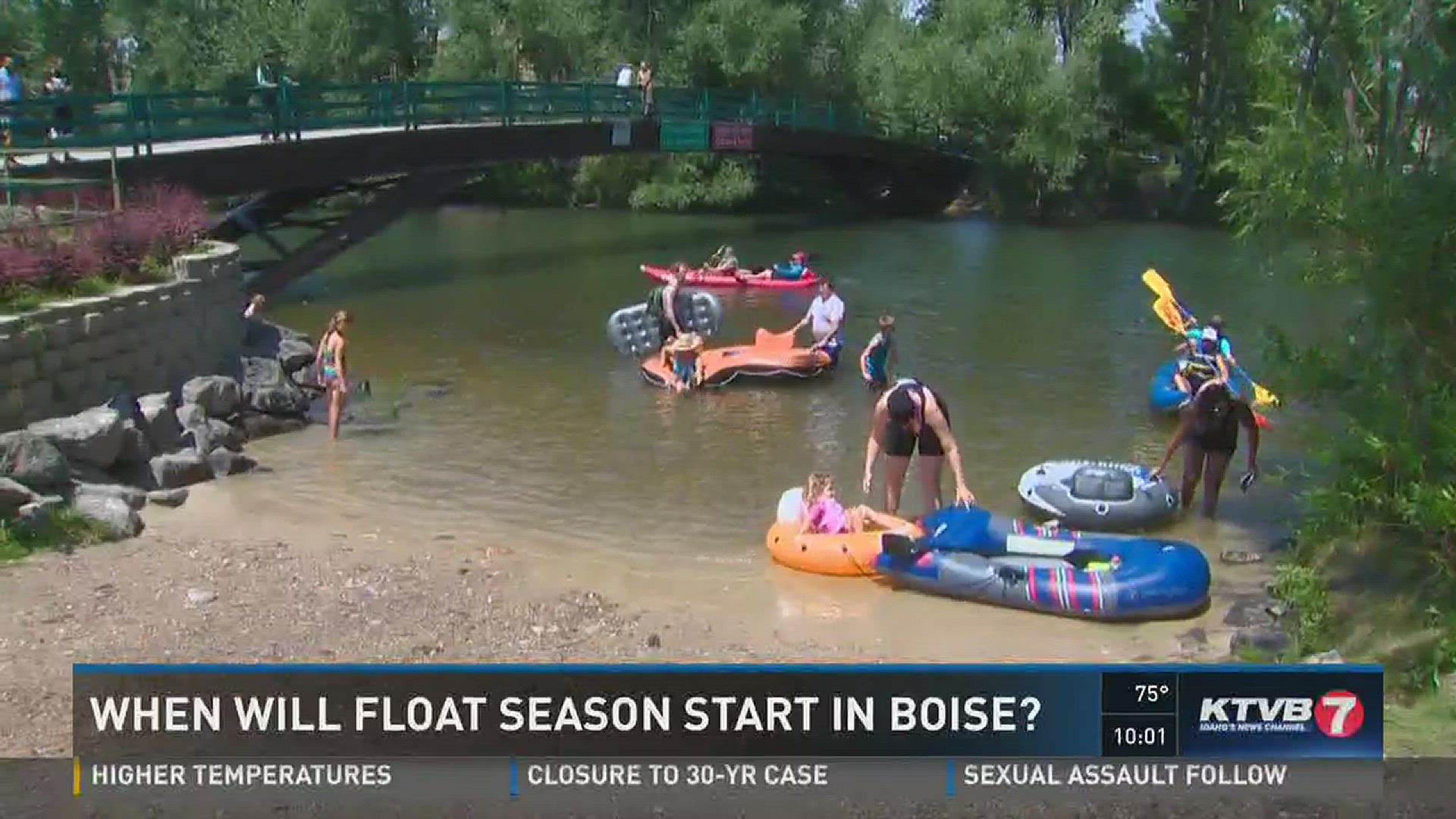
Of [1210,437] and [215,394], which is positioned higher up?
[1210,437]

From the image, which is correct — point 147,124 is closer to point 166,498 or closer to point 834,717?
point 166,498

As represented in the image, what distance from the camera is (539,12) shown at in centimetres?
4550

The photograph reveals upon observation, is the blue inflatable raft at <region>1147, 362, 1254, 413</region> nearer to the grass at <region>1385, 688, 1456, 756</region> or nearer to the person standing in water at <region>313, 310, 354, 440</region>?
the grass at <region>1385, 688, 1456, 756</region>

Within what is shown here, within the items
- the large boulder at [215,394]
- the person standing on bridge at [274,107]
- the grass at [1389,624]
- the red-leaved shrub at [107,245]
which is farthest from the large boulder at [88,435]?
the person standing on bridge at [274,107]

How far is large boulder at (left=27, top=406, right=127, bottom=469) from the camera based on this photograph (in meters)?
10.8

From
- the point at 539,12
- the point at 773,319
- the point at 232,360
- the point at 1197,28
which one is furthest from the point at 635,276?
the point at 1197,28

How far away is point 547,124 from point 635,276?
12.5ft

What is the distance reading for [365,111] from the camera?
28.8 metres

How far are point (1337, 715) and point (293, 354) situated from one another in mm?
14096

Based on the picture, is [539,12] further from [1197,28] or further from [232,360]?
[232,360]

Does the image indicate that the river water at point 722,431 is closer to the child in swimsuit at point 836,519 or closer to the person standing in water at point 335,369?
the person standing in water at point 335,369

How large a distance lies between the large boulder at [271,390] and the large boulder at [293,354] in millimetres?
644

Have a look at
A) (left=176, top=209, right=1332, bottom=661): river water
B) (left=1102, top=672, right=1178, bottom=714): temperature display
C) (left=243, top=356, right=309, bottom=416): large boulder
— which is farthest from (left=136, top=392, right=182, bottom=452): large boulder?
(left=1102, top=672, right=1178, bottom=714): temperature display

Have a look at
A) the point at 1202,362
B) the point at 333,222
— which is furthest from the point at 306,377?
the point at 1202,362
